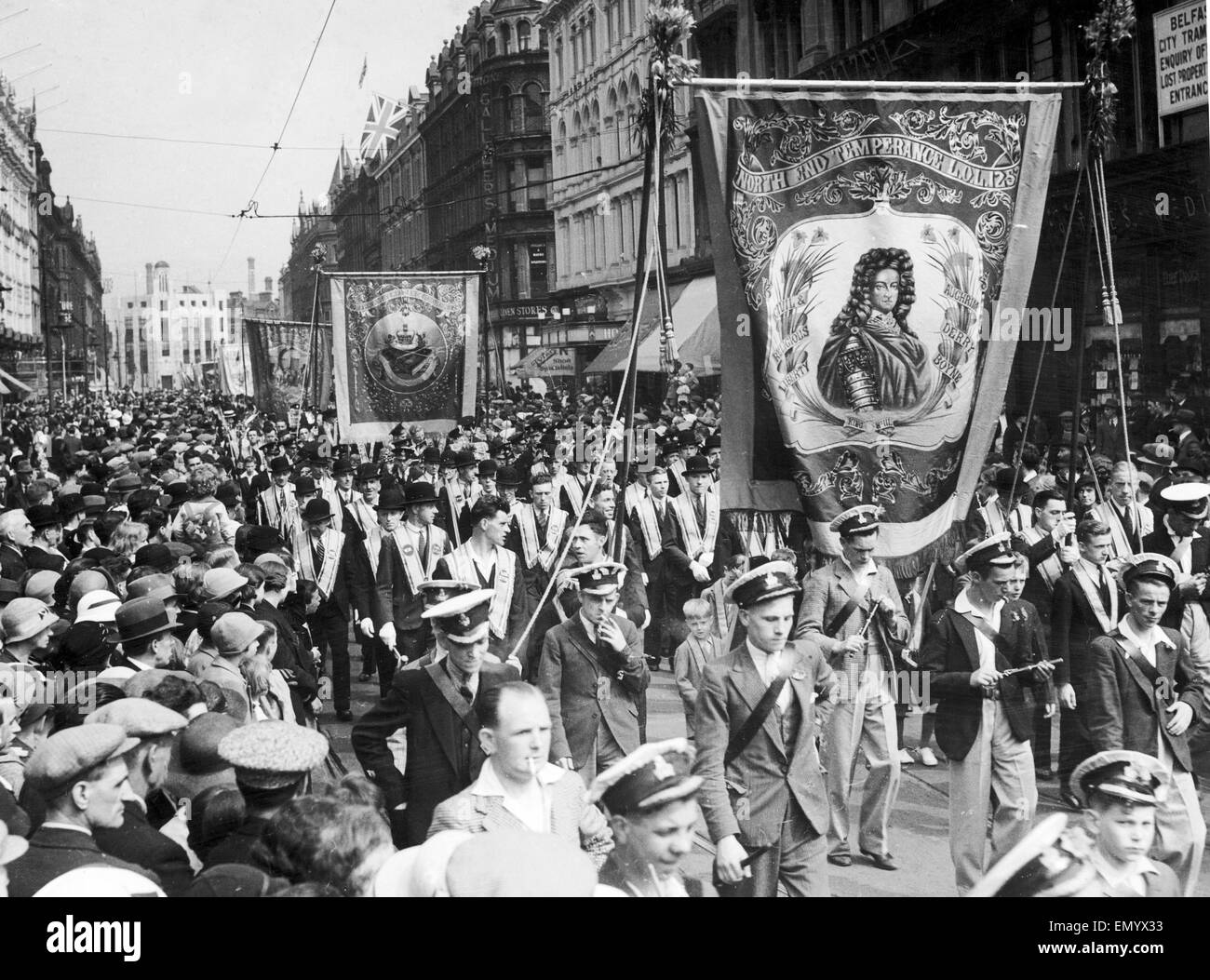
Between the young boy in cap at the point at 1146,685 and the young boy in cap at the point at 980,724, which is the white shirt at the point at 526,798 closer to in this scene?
the young boy in cap at the point at 980,724

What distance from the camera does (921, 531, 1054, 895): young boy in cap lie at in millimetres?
5559

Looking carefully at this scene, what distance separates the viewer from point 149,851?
12.4 feet

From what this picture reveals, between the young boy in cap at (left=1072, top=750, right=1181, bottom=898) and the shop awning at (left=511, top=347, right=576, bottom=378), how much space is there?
8.91 m

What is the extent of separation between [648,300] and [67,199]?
6646mm

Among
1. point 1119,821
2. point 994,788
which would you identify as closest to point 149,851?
point 1119,821

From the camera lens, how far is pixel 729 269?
6211mm

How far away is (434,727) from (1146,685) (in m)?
3.07

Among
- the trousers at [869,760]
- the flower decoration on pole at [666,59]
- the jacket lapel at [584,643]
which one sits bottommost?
the trousers at [869,760]

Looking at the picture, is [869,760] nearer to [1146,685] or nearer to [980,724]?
[980,724]

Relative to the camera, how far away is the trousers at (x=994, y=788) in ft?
18.2

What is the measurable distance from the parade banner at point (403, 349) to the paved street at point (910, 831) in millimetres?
3236

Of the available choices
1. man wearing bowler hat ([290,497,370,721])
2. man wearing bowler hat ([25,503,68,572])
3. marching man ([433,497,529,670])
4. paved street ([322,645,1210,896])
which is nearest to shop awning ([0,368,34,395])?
man wearing bowler hat ([25,503,68,572])

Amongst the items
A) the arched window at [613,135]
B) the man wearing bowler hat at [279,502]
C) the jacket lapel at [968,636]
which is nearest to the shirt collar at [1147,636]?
the jacket lapel at [968,636]

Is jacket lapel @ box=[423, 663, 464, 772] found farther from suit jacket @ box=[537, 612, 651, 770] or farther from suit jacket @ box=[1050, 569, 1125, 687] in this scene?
suit jacket @ box=[1050, 569, 1125, 687]
